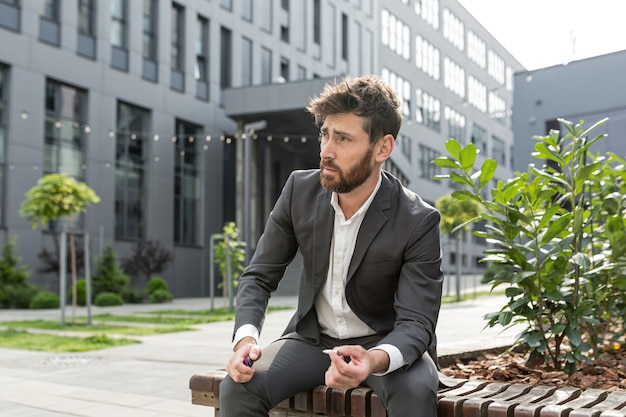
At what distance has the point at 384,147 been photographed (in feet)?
8.38

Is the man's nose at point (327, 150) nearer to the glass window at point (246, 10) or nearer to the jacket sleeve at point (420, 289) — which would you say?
the jacket sleeve at point (420, 289)

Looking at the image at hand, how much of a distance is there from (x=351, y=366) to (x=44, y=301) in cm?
1962

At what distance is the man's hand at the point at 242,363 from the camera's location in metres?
2.38

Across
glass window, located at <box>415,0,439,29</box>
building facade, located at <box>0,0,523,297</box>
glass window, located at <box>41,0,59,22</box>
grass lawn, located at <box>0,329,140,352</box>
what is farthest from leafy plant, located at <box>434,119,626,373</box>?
glass window, located at <box>41,0,59,22</box>

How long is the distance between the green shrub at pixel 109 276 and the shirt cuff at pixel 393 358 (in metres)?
22.2

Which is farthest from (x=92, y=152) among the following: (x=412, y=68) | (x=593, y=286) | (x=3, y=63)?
(x=593, y=286)

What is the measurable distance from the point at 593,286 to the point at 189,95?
26.6 meters

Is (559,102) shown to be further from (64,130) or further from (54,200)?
(64,130)

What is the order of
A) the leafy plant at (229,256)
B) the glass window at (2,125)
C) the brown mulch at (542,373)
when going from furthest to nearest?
the glass window at (2,125) → the leafy plant at (229,256) → the brown mulch at (542,373)

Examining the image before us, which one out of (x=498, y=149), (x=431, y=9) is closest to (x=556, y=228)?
(x=431, y=9)

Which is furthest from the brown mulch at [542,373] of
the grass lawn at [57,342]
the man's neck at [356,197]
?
the grass lawn at [57,342]

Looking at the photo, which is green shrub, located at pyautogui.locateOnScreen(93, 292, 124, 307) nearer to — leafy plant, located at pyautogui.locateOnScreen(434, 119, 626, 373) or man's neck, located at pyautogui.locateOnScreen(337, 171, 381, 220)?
leafy plant, located at pyautogui.locateOnScreen(434, 119, 626, 373)

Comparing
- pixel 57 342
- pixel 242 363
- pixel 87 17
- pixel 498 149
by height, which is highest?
pixel 87 17

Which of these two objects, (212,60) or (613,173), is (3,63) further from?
(613,173)
